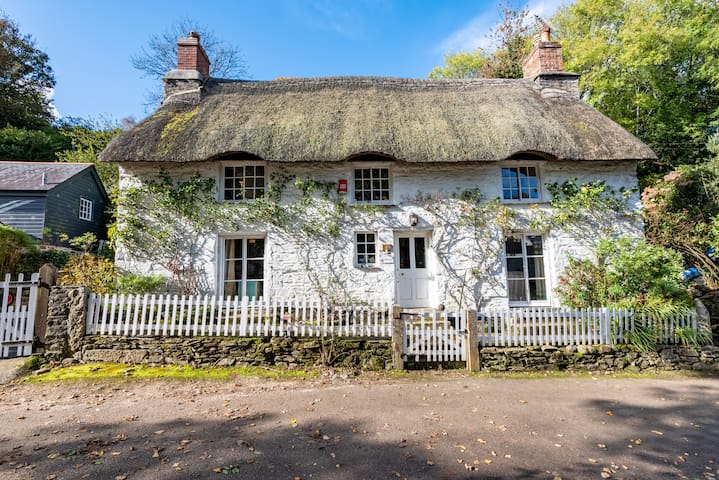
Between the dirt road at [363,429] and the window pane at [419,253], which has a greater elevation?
the window pane at [419,253]

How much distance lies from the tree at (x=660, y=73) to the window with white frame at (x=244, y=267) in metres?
15.4

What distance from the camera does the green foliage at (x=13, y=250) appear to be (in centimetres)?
891

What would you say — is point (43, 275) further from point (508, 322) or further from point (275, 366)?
point (508, 322)

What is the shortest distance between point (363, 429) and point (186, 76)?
11.6 meters

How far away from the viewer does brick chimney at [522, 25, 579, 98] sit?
11.6 metres

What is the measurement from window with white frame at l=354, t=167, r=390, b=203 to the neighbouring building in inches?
561

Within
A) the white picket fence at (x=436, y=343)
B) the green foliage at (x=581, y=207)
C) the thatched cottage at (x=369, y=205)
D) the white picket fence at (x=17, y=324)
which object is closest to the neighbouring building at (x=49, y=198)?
the thatched cottage at (x=369, y=205)

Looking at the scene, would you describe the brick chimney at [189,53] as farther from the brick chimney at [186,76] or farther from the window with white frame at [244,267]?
the window with white frame at [244,267]

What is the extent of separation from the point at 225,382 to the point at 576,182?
9.87 meters

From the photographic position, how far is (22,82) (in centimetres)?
2775

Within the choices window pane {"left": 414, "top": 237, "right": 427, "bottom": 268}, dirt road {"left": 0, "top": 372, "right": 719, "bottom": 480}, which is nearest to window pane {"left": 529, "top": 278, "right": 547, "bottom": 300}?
window pane {"left": 414, "top": 237, "right": 427, "bottom": 268}

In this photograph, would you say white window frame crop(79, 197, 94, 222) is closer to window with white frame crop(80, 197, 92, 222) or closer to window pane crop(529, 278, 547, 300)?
window with white frame crop(80, 197, 92, 222)

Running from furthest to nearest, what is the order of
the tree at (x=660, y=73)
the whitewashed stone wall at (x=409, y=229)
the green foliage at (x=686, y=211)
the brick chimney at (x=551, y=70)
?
the tree at (x=660, y=73), the brick chimney at (x=551, y=70), the green foliage at (x=686, y=211), the whitewashed stone wall at (x=409, y=229)

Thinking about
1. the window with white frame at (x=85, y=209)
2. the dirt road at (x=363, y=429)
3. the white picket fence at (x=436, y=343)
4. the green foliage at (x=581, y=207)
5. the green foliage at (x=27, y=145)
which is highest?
the green foliage at (x=27, y=145)
